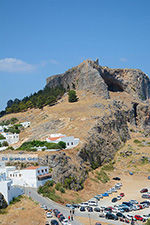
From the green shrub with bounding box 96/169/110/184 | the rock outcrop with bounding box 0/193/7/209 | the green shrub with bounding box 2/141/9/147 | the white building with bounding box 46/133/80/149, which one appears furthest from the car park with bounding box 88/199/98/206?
the green shrub with bounding box 2/141/9/147

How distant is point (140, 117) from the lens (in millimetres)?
88500

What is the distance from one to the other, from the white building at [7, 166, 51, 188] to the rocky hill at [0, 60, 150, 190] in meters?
2.17

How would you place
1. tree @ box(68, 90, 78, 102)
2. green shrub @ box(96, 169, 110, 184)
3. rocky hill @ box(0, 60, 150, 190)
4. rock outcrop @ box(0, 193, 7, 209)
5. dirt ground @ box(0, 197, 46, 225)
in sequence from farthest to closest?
tree @ box(68, 90, 78, 102), green shrub @ box(96, 169, 110, 184), rocky hill @ box(0, 60, 150, 190), rock outcrop @ box(0, 193, 7, 209), dirt ground @ box(0, 197, 46, 225)

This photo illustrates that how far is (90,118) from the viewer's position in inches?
2672

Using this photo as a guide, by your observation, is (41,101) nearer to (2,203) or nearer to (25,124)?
(25,124)

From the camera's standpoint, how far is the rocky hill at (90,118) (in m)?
49.4

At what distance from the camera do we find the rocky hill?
49.4 meters

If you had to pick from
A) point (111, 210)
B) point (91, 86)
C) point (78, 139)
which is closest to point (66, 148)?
point (78, 139)

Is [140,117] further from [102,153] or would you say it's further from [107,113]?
[102,153]

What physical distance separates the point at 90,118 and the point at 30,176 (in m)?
28.7

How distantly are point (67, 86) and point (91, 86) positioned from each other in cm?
1351

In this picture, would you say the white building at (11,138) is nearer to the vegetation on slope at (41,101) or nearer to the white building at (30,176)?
the vegetation on slope at (41,101)

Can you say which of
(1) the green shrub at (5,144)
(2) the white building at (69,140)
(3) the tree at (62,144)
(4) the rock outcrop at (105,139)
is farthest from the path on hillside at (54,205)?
(1) the green shrub at (5,144)

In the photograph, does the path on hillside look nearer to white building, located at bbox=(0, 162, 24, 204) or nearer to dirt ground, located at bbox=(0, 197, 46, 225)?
dirt ground, located at bbox=(0, 197, 46, 225)
